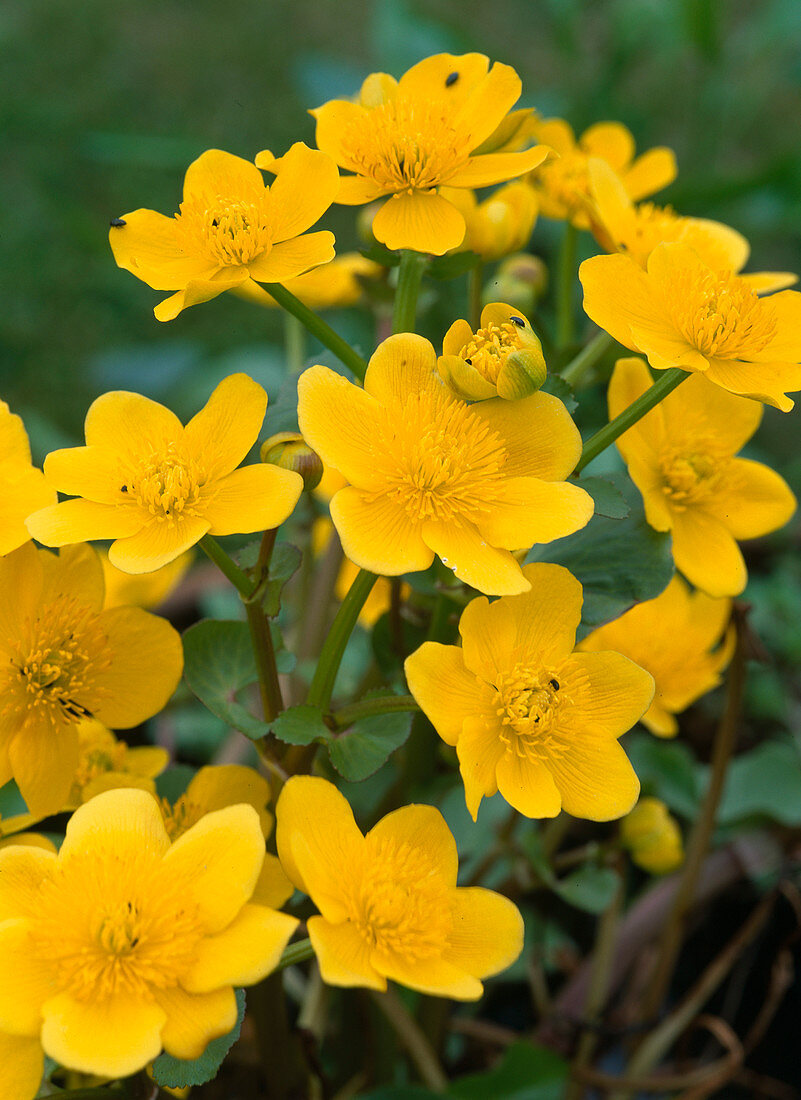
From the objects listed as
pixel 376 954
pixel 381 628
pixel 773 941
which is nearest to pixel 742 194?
pixel 773 941

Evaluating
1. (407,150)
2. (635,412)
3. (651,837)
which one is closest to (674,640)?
(651,837)

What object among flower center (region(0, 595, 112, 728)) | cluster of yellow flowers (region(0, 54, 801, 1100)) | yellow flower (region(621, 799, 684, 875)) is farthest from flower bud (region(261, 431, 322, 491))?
yellow flower (region(621, 799, 684, 875))

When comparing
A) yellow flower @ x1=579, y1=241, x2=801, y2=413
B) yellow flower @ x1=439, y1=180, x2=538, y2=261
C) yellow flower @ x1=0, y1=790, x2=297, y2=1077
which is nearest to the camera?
yellow flower @ x1=0, y1=790, x2=297, y2=1077

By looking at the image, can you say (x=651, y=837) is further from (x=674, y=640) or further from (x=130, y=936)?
(x=130, y=936)

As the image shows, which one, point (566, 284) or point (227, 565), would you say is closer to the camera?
point (227, 565)

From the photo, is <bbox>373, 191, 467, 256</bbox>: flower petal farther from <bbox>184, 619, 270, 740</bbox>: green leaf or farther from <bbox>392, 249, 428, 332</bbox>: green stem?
<bbox>184, 619, 270, 740</bbox>: green leaf

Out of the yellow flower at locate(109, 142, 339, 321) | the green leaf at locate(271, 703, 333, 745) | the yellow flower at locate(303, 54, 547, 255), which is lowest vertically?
the green leaf at locate(271, 703, 333, 745)
